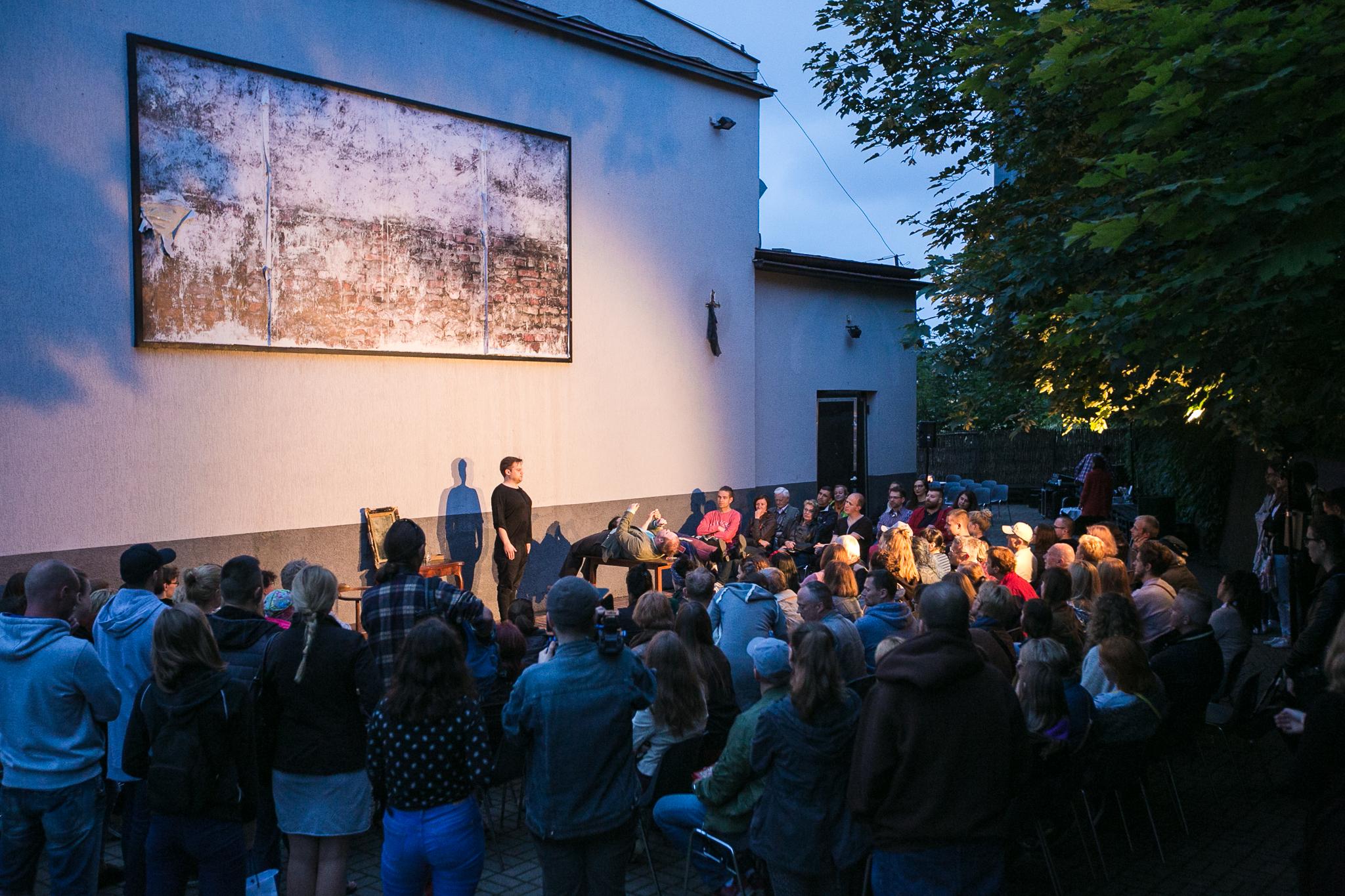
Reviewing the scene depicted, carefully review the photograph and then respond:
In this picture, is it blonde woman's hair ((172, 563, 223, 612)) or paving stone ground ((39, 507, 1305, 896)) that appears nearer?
blonde woman's hair ((172, 563, 223, 612))

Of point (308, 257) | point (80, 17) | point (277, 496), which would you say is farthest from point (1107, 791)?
point (80, 17)

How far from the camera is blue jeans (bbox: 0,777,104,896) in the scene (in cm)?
402

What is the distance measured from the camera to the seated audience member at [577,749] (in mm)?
3590

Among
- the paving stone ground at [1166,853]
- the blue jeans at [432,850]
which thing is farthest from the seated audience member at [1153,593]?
the blue jeans at [432,850]

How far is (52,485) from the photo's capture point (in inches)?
313

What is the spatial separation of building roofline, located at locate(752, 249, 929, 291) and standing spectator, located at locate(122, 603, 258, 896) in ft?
39.7

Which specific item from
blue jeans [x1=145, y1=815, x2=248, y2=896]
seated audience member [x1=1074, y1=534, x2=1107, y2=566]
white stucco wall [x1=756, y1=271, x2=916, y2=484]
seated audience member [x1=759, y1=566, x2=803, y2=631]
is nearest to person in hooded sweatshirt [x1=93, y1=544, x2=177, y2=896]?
blue jeans [x1=145, y1=815, x2=248, y2=896]

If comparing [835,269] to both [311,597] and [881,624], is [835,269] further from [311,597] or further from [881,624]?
[311,597]

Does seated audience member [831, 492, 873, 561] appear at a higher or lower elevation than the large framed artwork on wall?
lower

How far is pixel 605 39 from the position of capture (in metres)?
12.4

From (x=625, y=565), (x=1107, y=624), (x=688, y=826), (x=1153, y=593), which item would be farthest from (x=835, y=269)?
(x=688, y=826)

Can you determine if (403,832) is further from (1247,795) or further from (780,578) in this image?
(1247,795)

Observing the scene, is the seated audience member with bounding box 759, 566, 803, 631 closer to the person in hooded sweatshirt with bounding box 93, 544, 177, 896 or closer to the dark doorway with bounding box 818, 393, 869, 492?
the person in hooded sweatshirt with bounding box 93, 544, 177, 896

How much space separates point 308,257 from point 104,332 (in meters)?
1.94
